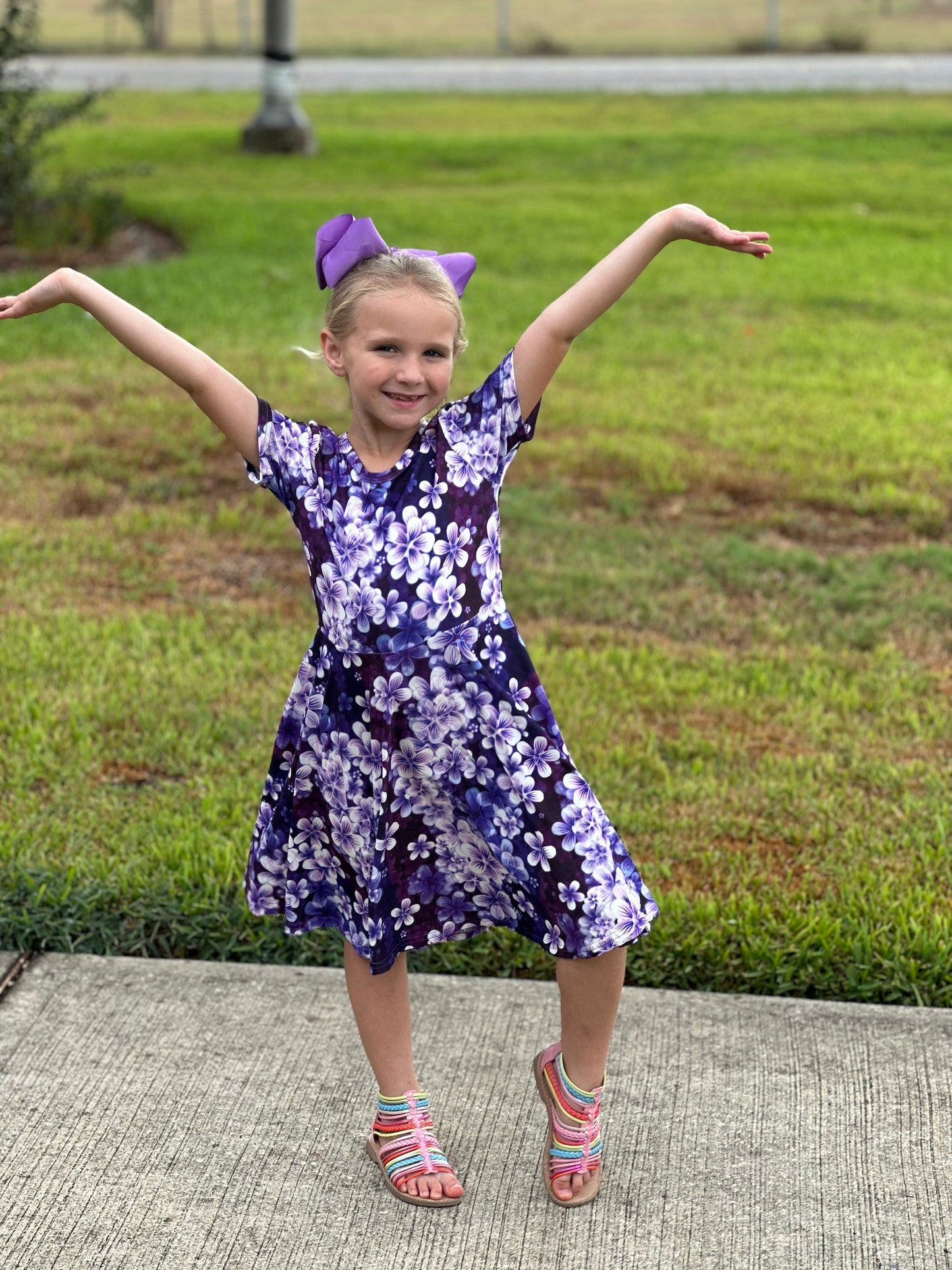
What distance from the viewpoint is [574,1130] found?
2410 millimetres

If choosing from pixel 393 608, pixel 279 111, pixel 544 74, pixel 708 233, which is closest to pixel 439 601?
pixel 393 608

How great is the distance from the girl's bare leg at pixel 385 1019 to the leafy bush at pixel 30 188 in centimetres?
753

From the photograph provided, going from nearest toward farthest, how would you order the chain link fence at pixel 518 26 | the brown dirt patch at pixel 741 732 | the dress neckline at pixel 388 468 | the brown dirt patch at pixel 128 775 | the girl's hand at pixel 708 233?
1. the girl's hand at pixel 708 233
2. the dress neckline at pixel 388 468
3. the brown dirt patch at pixel 128 775
4. the brown dirt patch at pixel 741 732
5. the chain link fence at pixel 518 26

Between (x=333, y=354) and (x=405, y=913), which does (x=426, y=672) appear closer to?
(x=405, y=913)

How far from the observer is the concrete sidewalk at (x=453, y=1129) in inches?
90.6

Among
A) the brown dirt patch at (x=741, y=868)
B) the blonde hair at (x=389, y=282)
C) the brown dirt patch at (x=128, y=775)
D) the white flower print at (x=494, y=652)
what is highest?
the blonde hair at (x=389, y=282)

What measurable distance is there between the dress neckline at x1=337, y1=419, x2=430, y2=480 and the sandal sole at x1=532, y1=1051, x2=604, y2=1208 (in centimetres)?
96

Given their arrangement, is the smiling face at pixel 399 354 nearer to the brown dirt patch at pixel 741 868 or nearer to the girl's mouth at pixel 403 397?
the girl's mouth at pixel 403 397

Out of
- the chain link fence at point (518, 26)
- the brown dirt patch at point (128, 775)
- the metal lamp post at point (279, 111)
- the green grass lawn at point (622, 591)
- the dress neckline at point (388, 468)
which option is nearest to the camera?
the dress neckline at point (388, 468)

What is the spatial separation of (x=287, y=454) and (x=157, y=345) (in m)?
0.25

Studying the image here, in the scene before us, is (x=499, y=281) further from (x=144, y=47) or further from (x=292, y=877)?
(x=144, y=47)

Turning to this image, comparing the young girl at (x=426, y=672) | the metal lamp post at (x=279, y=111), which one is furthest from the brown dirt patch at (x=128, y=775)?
the metal lamp post at (x=279, y=111)

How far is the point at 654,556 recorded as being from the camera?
508 centimetres

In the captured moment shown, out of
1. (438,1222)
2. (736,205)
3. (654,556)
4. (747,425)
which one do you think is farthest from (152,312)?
(438,1222)
